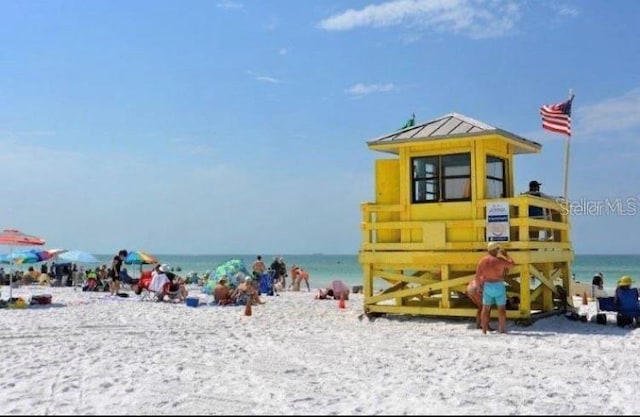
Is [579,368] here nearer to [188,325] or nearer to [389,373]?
[389,373]

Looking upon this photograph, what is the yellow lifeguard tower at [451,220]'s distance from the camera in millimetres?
11953

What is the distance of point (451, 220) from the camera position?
12336mm

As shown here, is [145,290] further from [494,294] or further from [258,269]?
[494,294]

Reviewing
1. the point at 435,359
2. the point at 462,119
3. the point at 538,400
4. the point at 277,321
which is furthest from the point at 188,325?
the point at 538,400

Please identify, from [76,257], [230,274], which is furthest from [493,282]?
[76,257]

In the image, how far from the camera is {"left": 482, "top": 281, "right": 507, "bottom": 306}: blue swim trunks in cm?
1096

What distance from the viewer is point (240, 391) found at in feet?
21.4

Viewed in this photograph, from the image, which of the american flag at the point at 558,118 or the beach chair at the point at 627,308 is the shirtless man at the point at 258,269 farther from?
the beach chair at the point at 627,308

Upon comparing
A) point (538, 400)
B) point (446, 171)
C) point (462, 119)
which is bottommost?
point (538, 400)

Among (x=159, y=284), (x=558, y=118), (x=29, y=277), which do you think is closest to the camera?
(x=558, y=118)

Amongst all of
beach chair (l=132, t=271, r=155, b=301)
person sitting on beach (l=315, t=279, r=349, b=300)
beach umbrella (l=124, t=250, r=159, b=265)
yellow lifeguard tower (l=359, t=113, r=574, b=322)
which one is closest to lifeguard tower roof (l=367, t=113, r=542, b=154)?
yellow lifeguard tower (l=359, t=113, r=574, b=322)

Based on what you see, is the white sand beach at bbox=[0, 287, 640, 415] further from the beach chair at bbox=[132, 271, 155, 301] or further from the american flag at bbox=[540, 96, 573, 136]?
the beach chair at bbox=[132, 271, 155, 301]

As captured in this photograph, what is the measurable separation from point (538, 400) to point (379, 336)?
4.53 meters

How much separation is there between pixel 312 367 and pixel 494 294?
428cm
